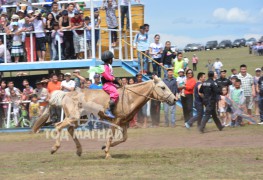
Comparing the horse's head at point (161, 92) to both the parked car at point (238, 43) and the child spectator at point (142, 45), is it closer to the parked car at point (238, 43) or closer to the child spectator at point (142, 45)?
the child spectator at point (142, 45)

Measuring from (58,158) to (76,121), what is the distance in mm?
1003

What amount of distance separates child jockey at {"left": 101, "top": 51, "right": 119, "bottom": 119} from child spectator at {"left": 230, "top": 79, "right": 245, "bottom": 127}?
779 centimetres

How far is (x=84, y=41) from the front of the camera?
21.2m

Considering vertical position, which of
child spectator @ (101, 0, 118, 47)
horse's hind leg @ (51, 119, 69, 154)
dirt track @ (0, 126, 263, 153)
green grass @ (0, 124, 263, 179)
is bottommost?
dirt track @ (0, 126, 263, 153)

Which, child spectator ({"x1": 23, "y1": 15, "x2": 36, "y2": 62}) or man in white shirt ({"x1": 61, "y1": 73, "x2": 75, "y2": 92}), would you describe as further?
child spectator ({"x1": 23, "y1": 15, "x2": 36, "y2": 62})

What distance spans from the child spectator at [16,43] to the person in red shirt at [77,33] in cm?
212

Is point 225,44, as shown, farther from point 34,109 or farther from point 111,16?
point 34,109

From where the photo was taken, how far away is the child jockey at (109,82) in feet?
43.2

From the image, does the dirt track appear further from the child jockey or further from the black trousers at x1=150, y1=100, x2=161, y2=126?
the child jockey

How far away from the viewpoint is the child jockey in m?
13.2

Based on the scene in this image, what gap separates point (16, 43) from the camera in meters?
21.7

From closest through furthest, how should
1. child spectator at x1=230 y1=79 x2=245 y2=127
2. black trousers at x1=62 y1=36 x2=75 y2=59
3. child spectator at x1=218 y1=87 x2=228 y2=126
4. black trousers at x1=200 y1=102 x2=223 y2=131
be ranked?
1. black trousers at x1=200 y1=102 x2=223 y2=131
2. child spectator at x1=230 y1=79 x2=245 y2=127
3. child spectator at x1=218 y1=87 x2=228 y2=126
4. black trousers at x1=62 y1=36 x2=75 y2=59

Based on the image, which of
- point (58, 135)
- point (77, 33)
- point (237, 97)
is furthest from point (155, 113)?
point (58, 135)

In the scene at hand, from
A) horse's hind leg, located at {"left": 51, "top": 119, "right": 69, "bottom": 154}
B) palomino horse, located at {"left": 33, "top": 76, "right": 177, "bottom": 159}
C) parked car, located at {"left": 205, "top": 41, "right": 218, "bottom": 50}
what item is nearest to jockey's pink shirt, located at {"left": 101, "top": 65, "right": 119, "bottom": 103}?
palomino horse, located at {"left": 33, "top": 76, "right": 177, "bottom": 159}
